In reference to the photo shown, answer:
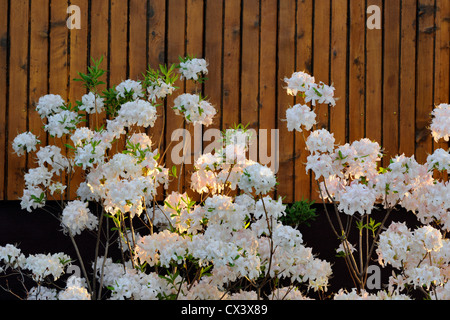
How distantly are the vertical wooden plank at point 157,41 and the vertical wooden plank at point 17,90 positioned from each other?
0.83 m

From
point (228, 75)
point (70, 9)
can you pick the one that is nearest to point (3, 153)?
point (70, 9)

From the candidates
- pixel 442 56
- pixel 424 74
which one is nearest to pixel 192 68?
pixel 424 74

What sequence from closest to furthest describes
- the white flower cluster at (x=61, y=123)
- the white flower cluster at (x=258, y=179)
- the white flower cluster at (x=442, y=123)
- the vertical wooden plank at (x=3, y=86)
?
the white flower cluster at (x=258, y=179)
the white flower cluster at (x=442, y=123)
the white flower cluster at (x=61, y=123)
the vertical wooden plank at (x=3, y=86)

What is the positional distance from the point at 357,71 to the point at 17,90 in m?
2.39

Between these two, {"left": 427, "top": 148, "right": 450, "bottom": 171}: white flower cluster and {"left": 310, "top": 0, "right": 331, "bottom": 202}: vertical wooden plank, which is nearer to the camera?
{"left": 427, "top": 148, "right": 450, "bottom": 171}: white flower cluster

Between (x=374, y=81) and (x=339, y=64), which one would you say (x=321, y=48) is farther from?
(x=374, y=81)

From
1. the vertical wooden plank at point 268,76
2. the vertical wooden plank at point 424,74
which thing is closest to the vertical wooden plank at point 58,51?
the vertical wooden plank at point 268,76

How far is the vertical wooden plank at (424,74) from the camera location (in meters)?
3.83

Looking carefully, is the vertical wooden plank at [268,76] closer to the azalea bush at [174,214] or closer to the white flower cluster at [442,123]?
the azalea bush at [174,214]

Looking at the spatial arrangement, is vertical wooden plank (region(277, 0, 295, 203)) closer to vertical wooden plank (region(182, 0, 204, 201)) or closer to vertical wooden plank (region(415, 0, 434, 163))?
vertical wooden plank (region(182, 0, 204, 201))

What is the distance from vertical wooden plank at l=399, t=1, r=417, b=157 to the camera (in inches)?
150

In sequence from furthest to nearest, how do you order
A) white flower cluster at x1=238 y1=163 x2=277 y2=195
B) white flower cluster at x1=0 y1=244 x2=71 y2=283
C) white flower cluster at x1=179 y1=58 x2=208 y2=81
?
white flower cluster at x1=179 y1=58 x2=208 y2=81
white flower cluster at x1=0 y1=244 x2=71 y2=283
white flower cluster at x1=238 y1=163 x2=277 y2=195

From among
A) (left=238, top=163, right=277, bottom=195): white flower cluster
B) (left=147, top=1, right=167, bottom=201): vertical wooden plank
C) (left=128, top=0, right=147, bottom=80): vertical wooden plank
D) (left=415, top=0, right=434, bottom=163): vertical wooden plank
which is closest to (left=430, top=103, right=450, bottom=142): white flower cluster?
(left=238, top=163, right=277, bottom=195): white flower cluster

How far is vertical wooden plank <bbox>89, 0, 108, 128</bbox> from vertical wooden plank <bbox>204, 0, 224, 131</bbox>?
2.28 ft
